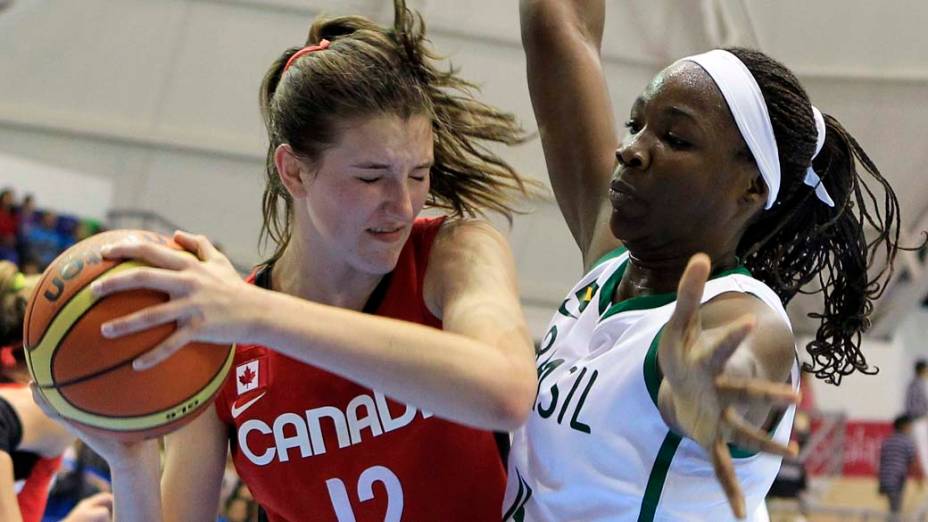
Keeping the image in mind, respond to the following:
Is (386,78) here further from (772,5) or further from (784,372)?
(772,5)

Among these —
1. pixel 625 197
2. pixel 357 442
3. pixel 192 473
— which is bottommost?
pixel 192 473

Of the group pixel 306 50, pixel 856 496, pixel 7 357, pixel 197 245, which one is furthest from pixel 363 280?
pixel 856 496

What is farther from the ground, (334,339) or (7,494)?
(334,339)

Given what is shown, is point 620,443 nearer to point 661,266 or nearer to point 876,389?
point 661,266

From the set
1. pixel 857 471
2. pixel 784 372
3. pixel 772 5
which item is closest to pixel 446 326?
pixel 784 372

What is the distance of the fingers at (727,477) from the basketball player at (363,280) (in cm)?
32

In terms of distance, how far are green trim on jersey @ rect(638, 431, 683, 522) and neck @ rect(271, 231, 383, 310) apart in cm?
66

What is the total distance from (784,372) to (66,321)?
110 centimetres

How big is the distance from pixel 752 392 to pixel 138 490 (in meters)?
1.31

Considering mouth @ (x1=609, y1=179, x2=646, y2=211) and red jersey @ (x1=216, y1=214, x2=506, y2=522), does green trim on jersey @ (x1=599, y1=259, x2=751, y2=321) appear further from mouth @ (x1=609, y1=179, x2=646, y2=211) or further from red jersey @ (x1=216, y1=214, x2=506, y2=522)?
red jersey @ (x1=216, y1=214, x2=506, y2=522)

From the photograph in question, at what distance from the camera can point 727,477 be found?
1576 millimetres

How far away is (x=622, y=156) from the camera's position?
218 cm

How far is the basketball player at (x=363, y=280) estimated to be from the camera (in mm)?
2119

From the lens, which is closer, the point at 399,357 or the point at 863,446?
the point at 399,357
